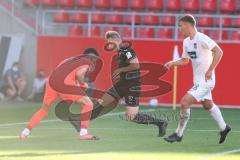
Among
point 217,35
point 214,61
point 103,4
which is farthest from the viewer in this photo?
point 103,4

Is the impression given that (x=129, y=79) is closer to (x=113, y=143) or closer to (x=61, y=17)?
(x=113, y=143)

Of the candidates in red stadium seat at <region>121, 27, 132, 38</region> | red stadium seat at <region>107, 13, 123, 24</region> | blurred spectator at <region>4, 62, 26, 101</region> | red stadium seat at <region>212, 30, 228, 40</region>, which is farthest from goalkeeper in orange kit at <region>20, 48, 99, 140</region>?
red stadium seat at <region>107, 13, 123, 24</region>

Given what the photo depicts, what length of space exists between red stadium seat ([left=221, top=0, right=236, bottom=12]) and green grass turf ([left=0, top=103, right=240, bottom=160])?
29.8 ft

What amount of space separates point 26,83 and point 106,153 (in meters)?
13.5

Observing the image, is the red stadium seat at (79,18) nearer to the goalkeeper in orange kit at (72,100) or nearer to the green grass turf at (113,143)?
the green grass turf at (113,143)

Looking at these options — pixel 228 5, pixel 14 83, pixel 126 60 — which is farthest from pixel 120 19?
pixel 126 60

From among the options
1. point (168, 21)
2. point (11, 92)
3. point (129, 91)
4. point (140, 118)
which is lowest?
point (11, 92)

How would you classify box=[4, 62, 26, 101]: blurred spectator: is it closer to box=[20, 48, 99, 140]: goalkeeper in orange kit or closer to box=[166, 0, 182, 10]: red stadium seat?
box=[166, 0, 182, 10]: red stadium seat

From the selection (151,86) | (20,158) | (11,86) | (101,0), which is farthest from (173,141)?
(101,0)

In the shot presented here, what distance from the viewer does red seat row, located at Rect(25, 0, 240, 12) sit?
26672mm

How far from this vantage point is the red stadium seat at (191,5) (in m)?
26.9

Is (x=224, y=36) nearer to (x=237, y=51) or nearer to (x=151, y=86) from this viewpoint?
(x=237, y=51)

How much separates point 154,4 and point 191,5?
4.30ft

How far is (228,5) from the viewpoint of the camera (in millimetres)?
26562
